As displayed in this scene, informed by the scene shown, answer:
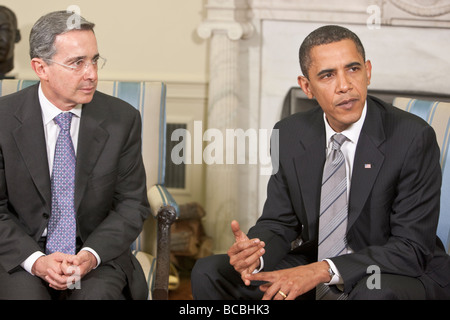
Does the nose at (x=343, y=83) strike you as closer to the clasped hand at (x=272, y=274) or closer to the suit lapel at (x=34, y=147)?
the clasped hand at (x=272, y=274)

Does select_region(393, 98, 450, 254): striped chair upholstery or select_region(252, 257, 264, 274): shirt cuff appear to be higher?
select_region(393, 98, 450, 254): striped chair upholstery

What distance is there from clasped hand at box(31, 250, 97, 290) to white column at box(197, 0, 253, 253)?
171 cm

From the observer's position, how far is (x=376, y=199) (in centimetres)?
183

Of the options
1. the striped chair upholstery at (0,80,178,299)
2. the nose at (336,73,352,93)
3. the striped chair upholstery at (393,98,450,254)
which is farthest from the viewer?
the striped chair upholstery at (0,80,178,299)

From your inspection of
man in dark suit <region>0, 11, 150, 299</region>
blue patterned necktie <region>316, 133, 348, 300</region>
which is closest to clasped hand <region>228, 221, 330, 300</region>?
blue patterned necktie <region>316, 133, 348, 300</region>

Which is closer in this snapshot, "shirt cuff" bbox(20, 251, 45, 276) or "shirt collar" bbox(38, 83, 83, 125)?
"shirt cuff" bbox(20, 251, 45, 276)

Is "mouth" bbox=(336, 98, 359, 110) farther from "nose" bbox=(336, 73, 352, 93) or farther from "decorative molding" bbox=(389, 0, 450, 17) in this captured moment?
"decorative molding" bbox=(389, 0, 450, 17)

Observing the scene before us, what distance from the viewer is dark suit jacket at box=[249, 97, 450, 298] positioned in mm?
1758

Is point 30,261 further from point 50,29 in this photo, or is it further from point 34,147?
point 50,29

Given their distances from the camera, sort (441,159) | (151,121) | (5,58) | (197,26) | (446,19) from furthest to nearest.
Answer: (197,26)
(446,19)
(5,58)
(151,121)
(441,159)

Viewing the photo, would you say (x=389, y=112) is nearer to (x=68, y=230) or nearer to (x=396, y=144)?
(x=396, y=144)
